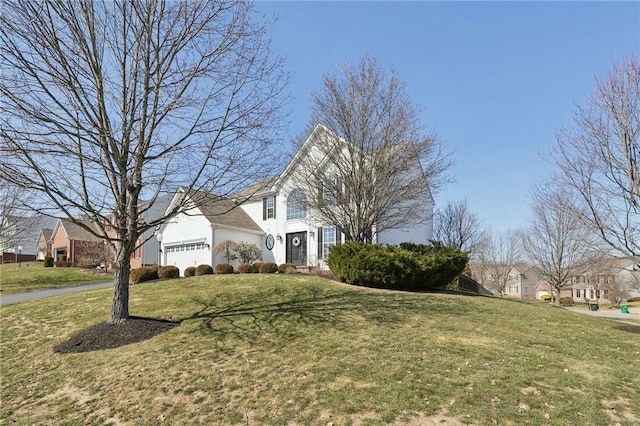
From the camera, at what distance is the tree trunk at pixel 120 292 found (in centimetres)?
864

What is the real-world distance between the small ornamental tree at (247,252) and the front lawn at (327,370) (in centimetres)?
1347

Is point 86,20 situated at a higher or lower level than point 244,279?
higher

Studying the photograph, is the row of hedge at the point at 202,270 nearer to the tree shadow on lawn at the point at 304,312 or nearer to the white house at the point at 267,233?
the white house at the point at 267,233

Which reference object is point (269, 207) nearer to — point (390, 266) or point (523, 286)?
point (390, 266)

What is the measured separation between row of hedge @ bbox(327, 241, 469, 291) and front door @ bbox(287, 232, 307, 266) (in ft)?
27.8

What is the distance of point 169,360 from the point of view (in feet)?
21.6

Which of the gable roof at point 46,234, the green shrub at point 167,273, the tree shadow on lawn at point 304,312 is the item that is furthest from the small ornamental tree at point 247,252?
the gable roof at point 46,234

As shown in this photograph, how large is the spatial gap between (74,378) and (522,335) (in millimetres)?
8663

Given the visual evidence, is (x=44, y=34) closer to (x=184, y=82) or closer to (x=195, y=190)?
(x=184, y=82)

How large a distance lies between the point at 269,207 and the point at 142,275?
1010 cm

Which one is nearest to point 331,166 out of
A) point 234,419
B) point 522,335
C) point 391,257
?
point 391,257

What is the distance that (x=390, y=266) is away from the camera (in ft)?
44.5

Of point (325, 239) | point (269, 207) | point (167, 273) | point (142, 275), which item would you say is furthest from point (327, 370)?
point (269, 207)

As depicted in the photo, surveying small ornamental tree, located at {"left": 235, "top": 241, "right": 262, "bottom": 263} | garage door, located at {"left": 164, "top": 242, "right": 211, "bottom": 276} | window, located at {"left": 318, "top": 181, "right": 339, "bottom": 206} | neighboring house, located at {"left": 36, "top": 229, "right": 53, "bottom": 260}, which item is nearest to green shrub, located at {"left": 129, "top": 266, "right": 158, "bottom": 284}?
garage door, located at {"left": 164, "top": 242, "right": 211, "bottom": 276}
